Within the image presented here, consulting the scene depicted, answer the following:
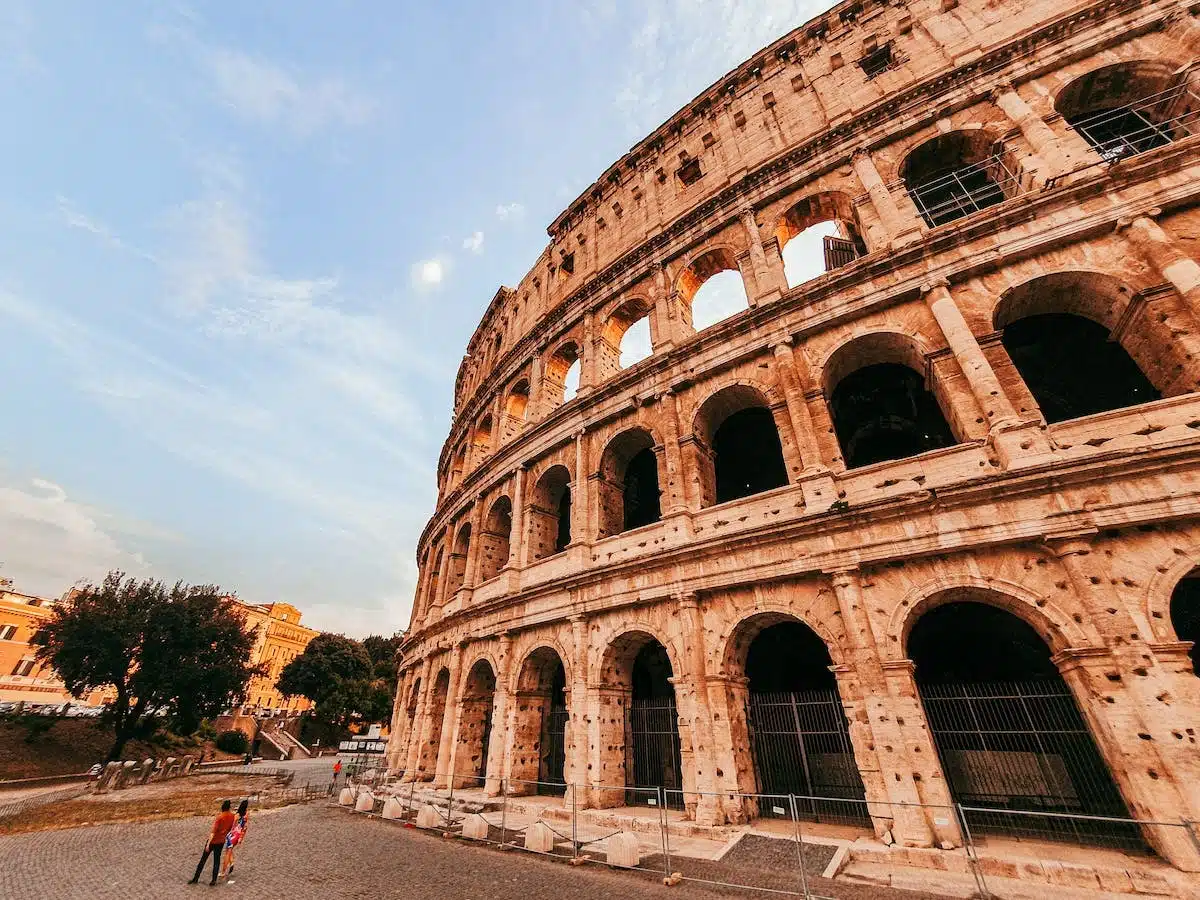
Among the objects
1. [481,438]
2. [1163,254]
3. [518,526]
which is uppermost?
[481,438]

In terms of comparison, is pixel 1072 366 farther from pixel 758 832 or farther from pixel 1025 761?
pixel 758 832

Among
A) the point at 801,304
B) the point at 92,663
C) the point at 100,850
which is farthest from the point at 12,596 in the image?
the point at 801,304

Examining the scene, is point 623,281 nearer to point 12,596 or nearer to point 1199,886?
point 1199,886

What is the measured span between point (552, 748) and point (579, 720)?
3.10 m

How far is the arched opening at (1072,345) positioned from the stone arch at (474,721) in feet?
45.5

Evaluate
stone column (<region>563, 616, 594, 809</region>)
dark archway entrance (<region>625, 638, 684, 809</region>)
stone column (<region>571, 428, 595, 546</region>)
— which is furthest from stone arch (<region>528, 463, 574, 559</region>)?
dark archway entrance (<region>625, 638, 684, 809</region>)

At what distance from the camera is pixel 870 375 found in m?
11.6

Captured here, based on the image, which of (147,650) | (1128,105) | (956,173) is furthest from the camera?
(147,650)

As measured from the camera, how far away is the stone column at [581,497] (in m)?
11.9

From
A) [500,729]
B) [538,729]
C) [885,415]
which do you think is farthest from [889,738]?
[500,729]

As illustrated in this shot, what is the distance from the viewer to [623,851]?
653cm

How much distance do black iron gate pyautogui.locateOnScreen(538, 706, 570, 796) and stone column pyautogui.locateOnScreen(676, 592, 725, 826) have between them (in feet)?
13.9

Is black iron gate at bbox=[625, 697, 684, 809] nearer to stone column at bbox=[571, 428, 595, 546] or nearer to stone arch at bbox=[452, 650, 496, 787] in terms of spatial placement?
stone column at bbox=[571, 428, 595, 546]

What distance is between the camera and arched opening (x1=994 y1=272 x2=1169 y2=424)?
8367mm
